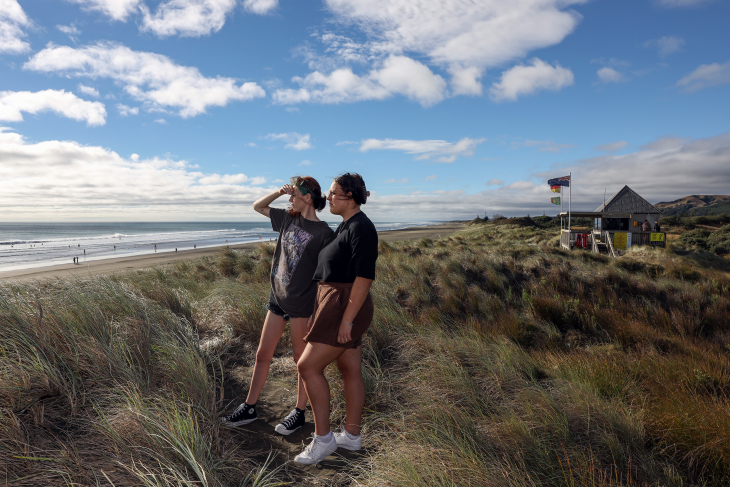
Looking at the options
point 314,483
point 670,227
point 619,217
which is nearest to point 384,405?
point 314,483

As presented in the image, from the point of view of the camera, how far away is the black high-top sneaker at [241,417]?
298cm

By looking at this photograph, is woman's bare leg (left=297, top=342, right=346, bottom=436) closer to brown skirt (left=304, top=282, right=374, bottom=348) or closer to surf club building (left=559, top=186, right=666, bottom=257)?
brown skirt (left=304, top=282, right=374, bottom=348)

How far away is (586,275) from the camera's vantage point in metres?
10.0

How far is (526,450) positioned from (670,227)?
5342cm

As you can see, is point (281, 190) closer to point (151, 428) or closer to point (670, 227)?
point (151, 428)

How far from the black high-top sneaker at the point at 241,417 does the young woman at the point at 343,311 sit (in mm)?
712

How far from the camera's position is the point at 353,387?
2.61m

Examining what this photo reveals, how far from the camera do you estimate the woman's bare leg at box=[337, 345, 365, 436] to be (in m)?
2.57

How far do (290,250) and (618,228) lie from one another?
78.6ft

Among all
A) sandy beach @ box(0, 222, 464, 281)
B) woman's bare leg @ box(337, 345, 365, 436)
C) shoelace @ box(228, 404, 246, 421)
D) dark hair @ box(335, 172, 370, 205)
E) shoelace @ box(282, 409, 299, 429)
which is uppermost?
dark hair @ box(335, 172, 370, 205)

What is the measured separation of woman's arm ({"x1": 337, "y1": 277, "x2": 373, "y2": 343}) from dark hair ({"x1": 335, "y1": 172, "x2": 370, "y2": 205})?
0.59 meters

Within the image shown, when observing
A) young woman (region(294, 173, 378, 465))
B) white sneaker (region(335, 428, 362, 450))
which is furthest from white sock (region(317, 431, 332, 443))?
white sneaker (region(335, 428, 362, 450))

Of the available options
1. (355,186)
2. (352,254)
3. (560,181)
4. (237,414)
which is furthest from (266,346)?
(560,181)

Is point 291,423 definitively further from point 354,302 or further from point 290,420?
point 354,302
